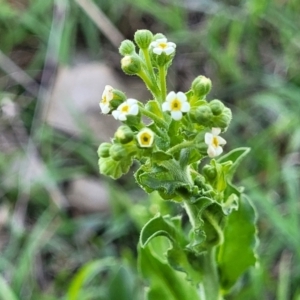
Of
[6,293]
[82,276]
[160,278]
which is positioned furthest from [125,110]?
[6,293]

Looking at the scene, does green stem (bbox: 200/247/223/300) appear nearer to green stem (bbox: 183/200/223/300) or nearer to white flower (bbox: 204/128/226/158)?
green stem (bbox: 183/200/223/300)

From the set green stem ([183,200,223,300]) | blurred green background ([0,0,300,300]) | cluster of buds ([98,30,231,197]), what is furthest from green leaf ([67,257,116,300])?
cluster of buds ([98,30,231,197])

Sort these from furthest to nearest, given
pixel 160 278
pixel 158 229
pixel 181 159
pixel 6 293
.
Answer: pixel 6 293, pixel 160 278, pixel 158 229, pixel 181 159

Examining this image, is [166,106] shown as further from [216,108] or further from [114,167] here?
[114,167]

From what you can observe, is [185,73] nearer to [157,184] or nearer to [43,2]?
[43,2]

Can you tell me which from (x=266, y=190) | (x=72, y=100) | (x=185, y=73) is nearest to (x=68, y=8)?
(x=72, y=100)

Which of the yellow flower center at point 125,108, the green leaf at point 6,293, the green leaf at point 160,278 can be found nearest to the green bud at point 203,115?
the yellow flower center at point 125,108
